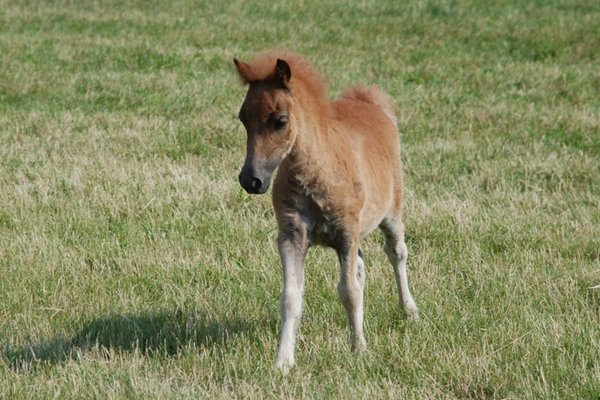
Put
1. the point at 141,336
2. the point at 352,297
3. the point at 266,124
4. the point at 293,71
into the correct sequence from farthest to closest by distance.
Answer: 1. the point at 141,336
2. the point at 352,297
3. the point at 293,71
4. the point at 266,124

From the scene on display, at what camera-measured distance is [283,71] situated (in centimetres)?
517

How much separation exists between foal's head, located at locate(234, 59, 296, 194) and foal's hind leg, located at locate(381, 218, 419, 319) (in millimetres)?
1656

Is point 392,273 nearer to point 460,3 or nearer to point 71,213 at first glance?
point 71,213

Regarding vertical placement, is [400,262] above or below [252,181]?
below

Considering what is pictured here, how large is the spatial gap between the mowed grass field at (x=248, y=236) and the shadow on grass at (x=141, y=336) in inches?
0.7

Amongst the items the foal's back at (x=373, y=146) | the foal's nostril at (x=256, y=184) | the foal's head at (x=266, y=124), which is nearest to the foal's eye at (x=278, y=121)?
the foal's head at (x=266, y=124)

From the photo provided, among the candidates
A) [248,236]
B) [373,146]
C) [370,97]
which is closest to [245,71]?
[373,146]

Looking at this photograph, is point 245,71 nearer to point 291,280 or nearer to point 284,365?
point 291,280

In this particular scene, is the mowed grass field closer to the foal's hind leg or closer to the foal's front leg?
the foal's hind leg

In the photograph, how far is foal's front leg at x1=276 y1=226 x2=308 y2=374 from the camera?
5461mm

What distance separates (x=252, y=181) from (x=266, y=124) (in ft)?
1.05

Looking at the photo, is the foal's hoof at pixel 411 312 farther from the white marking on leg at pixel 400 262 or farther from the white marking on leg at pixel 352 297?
the white marking on leg at pixel 352 297

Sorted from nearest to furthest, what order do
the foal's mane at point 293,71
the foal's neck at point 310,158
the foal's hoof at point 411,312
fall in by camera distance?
1. the foal's mane at point 293,71
2. the foal's neck at point 310,158
3. the foal's hoof at point 411,312

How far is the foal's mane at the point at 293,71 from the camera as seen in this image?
5234 mm
